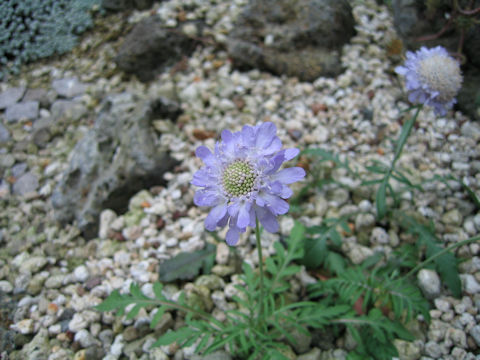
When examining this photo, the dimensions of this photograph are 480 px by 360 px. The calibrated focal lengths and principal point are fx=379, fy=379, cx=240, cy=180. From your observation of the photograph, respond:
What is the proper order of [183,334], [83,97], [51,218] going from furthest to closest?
[83,97]
[51,218]
[183,334]

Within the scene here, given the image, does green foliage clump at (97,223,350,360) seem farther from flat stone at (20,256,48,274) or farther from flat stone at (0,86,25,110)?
flat stone at (0,86,25,110)

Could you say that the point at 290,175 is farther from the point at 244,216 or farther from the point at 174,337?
the point at 174,337

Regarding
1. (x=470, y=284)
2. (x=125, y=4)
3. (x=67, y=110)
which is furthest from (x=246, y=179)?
(x=125, y=4)

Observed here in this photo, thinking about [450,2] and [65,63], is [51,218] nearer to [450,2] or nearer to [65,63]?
[65,63]

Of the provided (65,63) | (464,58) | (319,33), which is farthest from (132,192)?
(464,58)

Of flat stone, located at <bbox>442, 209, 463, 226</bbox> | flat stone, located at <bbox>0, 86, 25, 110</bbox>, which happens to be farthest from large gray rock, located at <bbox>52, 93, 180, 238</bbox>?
flat stone, located at <bbox>442, 209, 463, 226</bbox>

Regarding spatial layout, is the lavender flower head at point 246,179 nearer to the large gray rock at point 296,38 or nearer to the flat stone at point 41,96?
the large gray rock at point 296,38
